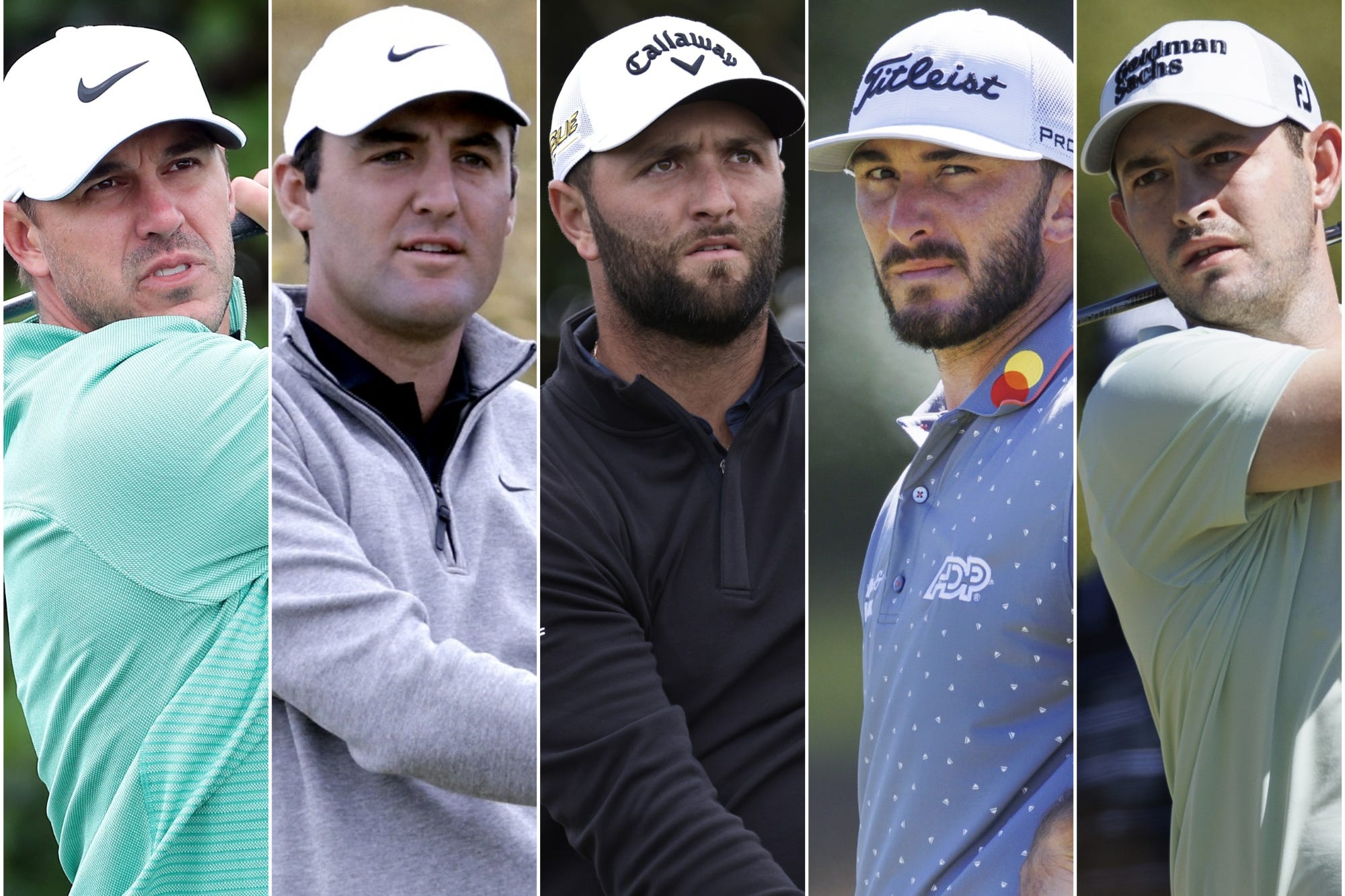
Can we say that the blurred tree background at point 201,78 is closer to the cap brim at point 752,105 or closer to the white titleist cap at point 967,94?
the cap brim at point 752,105

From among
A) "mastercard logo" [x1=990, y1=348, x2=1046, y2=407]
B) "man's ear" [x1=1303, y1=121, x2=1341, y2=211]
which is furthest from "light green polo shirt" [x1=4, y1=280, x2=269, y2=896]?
"man's ear" [x1=1303, y1=121, x2=1341, y2=211]

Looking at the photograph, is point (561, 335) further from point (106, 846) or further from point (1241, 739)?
point (1241, 739)

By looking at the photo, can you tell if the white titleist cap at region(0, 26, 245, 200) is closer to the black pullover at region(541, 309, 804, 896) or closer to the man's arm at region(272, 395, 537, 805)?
the man's arm at region(272, 395, 537, 805)

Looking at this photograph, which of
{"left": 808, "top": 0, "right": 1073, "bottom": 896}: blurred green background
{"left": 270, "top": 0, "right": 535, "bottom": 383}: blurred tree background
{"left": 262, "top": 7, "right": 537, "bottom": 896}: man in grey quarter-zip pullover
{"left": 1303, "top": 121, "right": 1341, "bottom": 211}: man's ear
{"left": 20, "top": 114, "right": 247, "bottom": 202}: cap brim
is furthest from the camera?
{"left": 1303, "top": 121, "right": 1341, "bottom": 211}: man's ear

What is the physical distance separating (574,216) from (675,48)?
1.54ft

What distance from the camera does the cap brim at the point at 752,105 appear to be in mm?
3557

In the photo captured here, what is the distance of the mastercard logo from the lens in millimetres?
3660

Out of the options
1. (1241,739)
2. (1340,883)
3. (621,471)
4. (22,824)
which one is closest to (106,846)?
(22,824)

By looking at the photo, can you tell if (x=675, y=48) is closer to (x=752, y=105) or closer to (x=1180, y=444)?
(x=752, y=105)

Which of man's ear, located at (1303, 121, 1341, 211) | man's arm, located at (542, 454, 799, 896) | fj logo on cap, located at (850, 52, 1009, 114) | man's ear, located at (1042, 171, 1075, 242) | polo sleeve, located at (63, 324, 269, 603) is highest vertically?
fj logo on cap, located at (850, 52, 1009, 114)

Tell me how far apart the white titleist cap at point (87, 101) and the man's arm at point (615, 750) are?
1.23 metres

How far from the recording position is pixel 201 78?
3650 millimetres

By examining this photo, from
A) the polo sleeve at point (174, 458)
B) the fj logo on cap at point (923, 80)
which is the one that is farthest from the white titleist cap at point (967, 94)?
the polo sleeve at point (174, 458)

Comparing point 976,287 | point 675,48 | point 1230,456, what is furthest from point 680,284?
point 1230,456
